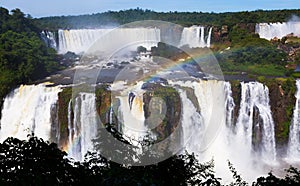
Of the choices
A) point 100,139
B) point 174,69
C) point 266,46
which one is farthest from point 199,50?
point 100,139

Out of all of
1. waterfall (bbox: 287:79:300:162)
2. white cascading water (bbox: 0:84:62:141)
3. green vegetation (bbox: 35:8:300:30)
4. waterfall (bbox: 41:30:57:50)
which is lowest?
waterfall (bbox: 287:79:300:162)

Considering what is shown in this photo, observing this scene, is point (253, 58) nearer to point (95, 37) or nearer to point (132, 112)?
point (132, 112)

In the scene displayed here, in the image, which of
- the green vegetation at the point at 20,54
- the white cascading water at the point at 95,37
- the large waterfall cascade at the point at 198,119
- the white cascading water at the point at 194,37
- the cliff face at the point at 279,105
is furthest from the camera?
the white cascading water at the point at 194,37

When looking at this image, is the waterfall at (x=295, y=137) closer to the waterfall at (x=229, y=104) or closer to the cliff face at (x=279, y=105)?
the cliff face at (x=279, y=105)

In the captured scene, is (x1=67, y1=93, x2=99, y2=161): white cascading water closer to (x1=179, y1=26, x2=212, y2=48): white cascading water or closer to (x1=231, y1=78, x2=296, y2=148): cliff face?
(x1=231, y1=78, x2=296, y2=148): cliff face

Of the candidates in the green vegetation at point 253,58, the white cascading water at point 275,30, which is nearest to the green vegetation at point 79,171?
the green vegetation at point 253,58

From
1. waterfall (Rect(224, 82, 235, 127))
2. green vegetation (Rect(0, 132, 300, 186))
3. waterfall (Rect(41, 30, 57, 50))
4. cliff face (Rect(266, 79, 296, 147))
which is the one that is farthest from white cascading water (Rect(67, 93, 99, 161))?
waterfall (Rect(41, 30, 57, 50))
